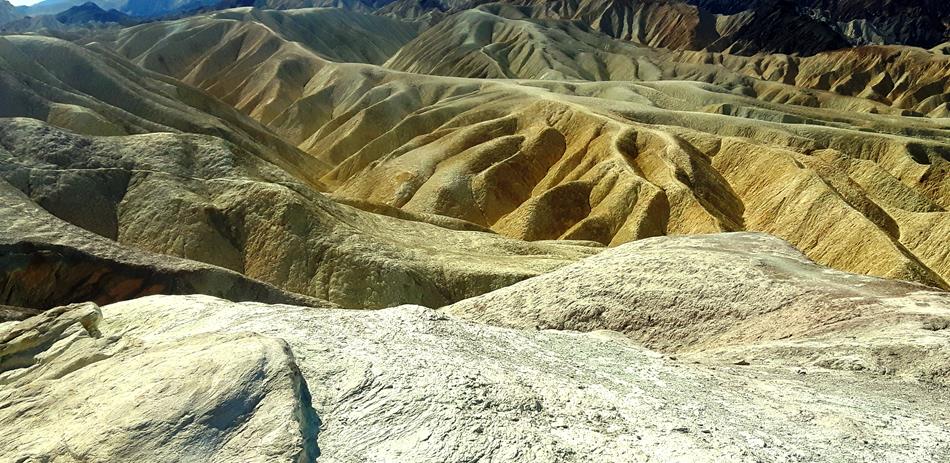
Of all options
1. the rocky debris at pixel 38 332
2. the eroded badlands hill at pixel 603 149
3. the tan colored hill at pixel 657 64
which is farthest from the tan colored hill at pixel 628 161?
the rocky debris at pixel 38 332

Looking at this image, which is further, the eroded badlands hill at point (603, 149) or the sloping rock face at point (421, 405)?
the eroded badlands hill at point (603, 149)

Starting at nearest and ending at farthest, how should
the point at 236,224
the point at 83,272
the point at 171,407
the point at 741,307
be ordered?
the point at 171,407, the point at 741,307, the point at 83,272, the point at 236,224

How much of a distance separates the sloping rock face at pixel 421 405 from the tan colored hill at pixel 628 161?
3101 cm

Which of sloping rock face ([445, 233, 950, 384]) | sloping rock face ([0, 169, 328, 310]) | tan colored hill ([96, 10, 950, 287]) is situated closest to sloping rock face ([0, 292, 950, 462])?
sloping rock face ([445, 233, 950, 384])

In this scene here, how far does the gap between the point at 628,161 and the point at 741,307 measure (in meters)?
39.4

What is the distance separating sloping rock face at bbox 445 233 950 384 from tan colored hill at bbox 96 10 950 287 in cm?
2518

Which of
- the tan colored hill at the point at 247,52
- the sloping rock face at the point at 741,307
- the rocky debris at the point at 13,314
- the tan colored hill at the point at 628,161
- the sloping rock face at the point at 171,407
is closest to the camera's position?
the sloping rock face at the point at 171,407

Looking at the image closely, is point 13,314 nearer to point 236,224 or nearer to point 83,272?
point 83,272

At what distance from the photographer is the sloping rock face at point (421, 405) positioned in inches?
289

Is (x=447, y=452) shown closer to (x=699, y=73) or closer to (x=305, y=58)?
(x=305, y=58)

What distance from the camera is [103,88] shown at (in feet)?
184

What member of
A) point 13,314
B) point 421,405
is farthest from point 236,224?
point 421,405

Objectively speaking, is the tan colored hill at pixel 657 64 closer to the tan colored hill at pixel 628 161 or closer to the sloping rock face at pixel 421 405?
the tan colored hill at pixel 628 161

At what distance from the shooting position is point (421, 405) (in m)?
7.98
